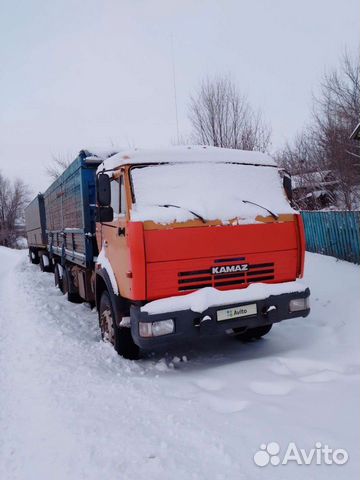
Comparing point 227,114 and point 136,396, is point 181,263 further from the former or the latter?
point 227,114

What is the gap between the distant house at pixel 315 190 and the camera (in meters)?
19.0

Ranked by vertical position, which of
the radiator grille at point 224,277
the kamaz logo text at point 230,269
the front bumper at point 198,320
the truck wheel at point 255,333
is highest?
the kamaz logo text at point 230,269

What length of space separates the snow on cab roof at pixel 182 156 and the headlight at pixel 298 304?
171 centimetres

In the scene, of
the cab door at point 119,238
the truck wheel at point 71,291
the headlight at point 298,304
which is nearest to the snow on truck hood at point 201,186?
the cab door at point 119,238

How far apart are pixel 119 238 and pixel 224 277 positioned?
49.3 inches

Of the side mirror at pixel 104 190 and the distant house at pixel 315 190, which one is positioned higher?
the distant house at pixel 315 190

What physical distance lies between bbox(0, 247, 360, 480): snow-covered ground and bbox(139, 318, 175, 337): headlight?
1.59 feet

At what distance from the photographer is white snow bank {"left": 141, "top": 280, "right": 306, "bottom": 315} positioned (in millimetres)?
3838

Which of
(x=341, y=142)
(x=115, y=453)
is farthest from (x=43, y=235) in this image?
(x=341, y=142)

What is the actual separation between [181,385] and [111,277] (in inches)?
59.8

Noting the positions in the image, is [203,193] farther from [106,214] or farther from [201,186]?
[106,214]

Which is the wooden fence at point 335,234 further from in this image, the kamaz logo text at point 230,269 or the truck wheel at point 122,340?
the truck wheel at point 122,340

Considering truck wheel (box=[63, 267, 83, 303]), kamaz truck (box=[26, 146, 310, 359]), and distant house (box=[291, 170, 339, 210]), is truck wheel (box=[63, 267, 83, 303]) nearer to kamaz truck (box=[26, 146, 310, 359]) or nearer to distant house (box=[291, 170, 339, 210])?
kamaz truck (box=[26, 146, 310, 359])

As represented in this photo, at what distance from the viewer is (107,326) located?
200 inches
